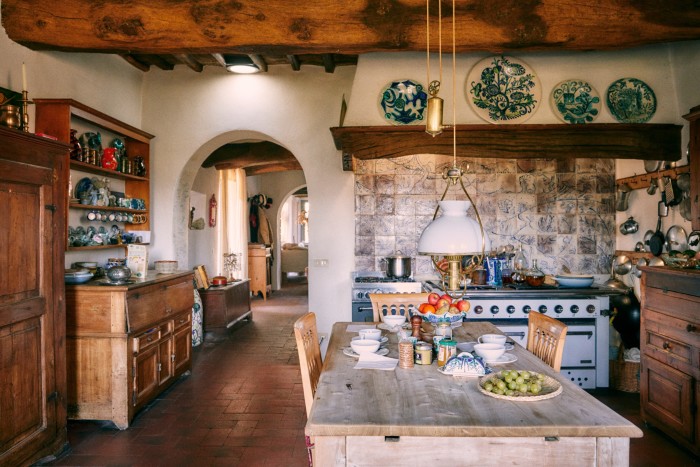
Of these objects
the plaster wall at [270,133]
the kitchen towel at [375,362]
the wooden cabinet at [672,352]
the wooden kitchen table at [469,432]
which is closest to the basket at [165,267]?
the plaster wall at [270,133]

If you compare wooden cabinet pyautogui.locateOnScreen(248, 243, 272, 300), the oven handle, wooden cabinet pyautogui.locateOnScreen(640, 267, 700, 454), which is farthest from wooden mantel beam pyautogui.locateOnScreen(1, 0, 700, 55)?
wooden cabinet pyautogui.locateOnScreen(248, 243, 272, 300)

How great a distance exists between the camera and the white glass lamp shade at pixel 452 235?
2.14 m

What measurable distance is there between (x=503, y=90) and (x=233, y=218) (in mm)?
6423

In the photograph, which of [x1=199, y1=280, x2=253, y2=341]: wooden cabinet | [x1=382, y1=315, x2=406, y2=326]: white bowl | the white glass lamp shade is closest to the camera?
the white glass lamp shade

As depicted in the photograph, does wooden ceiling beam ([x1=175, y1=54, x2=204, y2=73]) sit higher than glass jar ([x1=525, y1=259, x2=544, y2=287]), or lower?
higher

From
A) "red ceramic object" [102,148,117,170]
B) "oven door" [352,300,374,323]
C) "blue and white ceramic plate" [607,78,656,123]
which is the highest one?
"blue and white ceramic plate" [607,78,656,123]

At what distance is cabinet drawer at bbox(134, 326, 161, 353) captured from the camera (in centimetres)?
377

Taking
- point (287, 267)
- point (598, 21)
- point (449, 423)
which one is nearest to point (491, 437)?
point (449, 423)

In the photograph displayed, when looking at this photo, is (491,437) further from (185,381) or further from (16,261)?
(185,381)

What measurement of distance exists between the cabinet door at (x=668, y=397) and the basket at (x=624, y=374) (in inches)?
31.8

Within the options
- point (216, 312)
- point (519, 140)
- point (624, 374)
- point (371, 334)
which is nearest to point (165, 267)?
point (216, 312)

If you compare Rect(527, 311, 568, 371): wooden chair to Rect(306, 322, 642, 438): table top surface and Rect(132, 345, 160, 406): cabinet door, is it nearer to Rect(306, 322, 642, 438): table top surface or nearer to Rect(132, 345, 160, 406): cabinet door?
Rect(306, 322, 642, 438): table top surface

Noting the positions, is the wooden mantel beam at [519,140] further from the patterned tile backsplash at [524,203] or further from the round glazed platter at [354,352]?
the round glazed platter at [354,352]

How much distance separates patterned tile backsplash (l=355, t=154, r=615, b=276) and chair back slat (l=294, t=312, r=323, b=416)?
270cm
